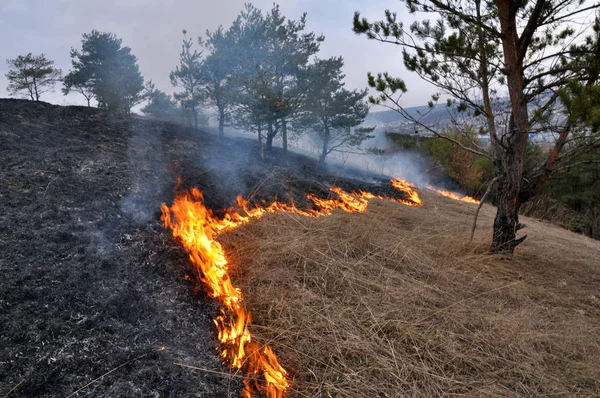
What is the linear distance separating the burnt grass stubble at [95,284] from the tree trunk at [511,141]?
3.96 metres

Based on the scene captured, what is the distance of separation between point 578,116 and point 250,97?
37.7ft

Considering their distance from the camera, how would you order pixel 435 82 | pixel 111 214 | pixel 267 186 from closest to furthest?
pixel 111 214 < pixel 435 82 < pixel 267 186

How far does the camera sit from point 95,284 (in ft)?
8.52

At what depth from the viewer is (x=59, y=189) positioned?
388 cm

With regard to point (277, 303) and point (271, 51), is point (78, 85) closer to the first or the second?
point (271, 51)

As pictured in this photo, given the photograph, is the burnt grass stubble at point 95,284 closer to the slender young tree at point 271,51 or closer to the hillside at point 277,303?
the hillside at point 277,303

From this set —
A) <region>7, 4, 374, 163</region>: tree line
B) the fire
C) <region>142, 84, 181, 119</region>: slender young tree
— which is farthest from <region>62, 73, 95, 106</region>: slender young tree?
the fire

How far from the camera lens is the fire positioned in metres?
2.03

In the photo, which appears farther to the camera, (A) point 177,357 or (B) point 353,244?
(B) point 353,244

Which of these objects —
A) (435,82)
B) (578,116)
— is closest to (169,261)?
(578,116)

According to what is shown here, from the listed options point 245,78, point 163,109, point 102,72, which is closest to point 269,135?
point 245,78

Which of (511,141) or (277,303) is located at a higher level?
(511,141)

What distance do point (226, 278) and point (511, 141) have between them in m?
3.99

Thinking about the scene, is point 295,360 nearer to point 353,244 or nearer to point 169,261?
point 169,261
